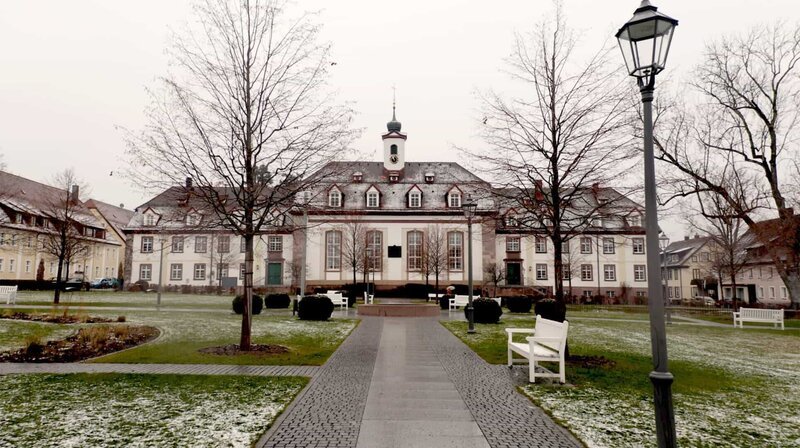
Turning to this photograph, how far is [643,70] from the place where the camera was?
190 inches

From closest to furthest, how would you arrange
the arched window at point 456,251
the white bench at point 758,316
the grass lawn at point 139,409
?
the grass lawn at point 139,409, the white bench at point 758,316, the arched window at point 456,251

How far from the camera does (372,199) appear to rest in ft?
165

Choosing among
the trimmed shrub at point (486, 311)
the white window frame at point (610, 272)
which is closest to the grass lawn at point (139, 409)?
the trimmed shrub at point (486, 311)

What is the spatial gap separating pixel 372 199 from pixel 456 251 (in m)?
10.2

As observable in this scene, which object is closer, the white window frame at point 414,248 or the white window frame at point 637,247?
the white window frame at point 414,248

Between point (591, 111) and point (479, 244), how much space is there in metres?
38.9

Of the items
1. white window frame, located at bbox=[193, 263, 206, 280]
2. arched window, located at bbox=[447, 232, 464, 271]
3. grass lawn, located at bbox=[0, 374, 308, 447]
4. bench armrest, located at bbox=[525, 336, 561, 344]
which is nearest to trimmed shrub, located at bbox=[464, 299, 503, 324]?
bench armrest, located at bbox=[525, 336, 561, 344]

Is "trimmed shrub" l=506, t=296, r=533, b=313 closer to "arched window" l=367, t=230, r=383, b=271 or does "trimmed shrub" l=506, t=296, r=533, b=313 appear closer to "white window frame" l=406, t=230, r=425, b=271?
"white window frame" l=406, t=230, r=425, b=271

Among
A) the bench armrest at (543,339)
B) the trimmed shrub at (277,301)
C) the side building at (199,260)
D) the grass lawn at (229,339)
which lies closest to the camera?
the bench armrest at (543,339)

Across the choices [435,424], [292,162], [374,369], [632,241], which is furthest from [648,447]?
[632,241]

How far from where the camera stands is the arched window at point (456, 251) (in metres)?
49.3

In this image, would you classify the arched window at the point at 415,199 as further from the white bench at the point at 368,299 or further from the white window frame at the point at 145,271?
the white window frame at the point at 145,271

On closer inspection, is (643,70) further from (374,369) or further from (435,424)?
(374,369)

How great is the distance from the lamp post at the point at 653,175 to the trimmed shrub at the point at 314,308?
1635 cm
